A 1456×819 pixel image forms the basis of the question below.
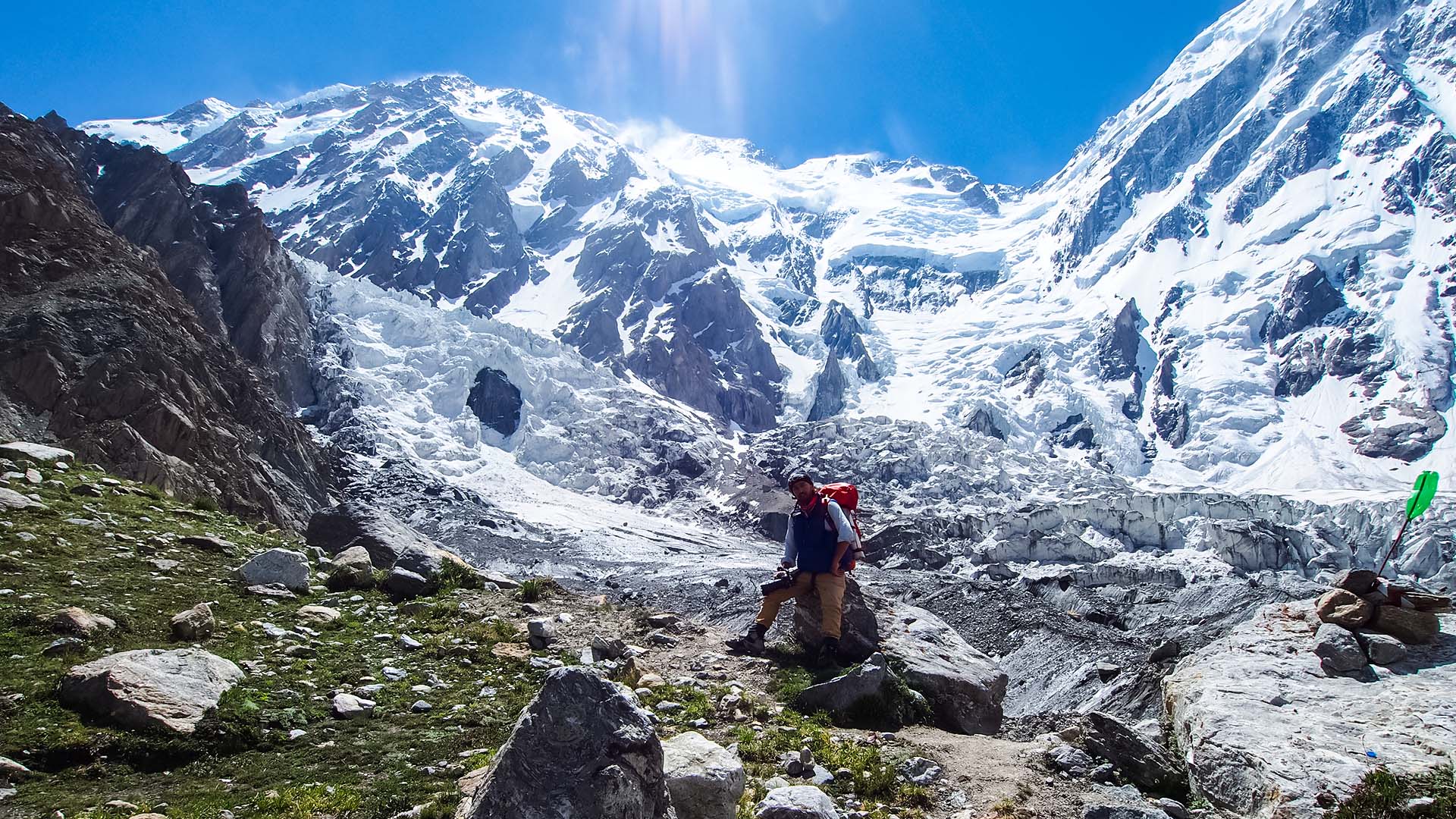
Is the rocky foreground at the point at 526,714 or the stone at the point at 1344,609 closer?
the rocky foreground at the point at 526,714

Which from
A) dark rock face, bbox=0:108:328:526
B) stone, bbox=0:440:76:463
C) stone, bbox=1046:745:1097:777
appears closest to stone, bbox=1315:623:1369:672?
stone, bbox=1046:745:1097:777

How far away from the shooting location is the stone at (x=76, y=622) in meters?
8.13

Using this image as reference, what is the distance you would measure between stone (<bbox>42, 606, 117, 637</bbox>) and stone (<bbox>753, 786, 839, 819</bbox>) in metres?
7.34

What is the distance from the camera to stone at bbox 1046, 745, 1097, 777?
320 inches

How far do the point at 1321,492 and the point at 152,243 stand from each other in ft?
803

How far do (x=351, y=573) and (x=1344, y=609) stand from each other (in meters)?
14.4

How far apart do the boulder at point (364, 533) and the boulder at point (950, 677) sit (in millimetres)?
10722

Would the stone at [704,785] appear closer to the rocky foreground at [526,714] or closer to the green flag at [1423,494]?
the rocky foreground at [526,714]

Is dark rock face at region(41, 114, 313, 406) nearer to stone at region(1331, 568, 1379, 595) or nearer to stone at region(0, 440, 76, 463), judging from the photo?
stone at region(0, 440, 76, 463)

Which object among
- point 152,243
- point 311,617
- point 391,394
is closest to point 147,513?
point 311,617

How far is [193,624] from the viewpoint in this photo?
8961 mm

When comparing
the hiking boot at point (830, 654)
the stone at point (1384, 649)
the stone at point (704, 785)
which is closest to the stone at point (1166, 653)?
the stone at point (1384, 649)

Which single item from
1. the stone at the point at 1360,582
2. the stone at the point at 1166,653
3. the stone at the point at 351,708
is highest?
the stone at the point at 1360,582

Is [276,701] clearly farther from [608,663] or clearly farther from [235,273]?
[235,273]
